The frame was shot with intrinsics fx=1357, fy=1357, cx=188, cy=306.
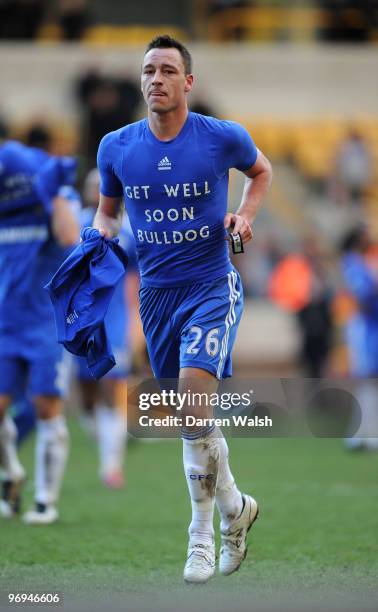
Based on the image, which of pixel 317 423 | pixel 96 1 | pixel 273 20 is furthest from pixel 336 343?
pixel 317 423

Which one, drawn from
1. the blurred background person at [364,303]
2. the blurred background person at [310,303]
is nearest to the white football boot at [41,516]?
the blurred background person at [364,303]

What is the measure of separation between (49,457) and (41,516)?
41cm

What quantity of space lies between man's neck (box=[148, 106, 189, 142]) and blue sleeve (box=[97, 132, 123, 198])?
9.5 inches

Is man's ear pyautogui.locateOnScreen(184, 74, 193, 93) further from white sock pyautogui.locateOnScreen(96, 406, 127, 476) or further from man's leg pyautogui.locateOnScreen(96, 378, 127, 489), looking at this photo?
white sock pyautogui.locateOnScreen(96, 406, 127, 476)

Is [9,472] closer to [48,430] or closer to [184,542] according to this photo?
[48,430]

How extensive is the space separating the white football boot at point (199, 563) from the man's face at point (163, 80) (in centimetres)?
214

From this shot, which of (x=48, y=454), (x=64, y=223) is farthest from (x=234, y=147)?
(x=48, y=454)

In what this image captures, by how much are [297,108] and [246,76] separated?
1.21m

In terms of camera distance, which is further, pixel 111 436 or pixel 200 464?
pixel 111 436

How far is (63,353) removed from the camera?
A: 9.55 metres

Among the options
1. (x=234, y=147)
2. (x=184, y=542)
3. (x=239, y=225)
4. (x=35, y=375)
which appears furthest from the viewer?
(x=35, y=375)

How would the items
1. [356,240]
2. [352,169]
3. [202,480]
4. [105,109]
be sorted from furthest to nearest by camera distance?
[352,169]
[105,109]
[356,240]
[202,480]

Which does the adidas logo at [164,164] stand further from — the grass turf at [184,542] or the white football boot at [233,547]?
the grass turf at [184,542]

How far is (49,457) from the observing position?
30.7 feet
